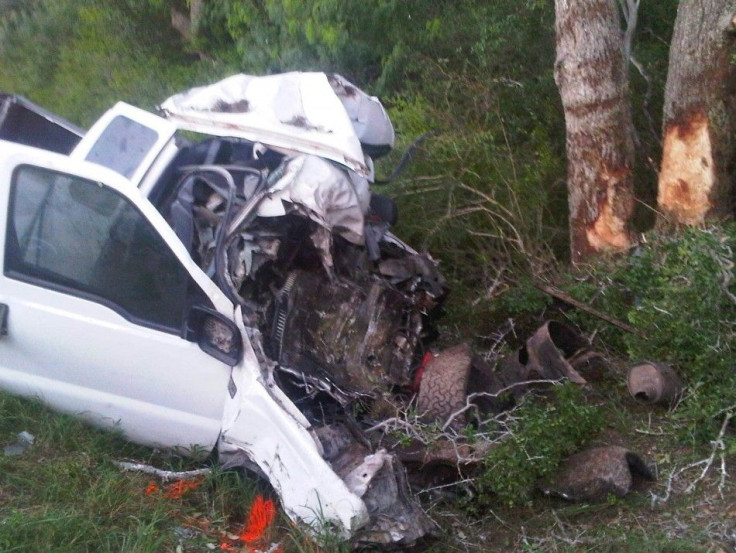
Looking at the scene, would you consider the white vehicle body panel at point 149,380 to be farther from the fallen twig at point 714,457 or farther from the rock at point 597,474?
the fallen twig at point 714,457

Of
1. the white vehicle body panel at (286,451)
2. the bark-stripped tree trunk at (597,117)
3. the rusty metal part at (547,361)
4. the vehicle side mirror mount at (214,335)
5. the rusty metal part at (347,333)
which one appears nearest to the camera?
the white vehicle body panel at (286,451)

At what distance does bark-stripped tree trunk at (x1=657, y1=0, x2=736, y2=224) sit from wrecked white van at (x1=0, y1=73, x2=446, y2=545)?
2.32m

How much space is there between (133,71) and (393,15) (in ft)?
12.7

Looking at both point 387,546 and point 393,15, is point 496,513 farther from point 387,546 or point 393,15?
point 393,15

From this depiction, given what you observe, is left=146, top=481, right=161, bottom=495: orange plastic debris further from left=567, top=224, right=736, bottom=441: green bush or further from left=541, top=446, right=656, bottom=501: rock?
left=567, top=224, right=736, bottom=441: green bush

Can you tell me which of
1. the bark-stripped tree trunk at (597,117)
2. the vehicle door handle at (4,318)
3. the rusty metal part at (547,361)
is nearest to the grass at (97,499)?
the vehicle door handle at (4,318)

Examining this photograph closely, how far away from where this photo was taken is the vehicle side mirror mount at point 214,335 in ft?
12.7

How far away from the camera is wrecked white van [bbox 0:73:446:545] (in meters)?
3.85

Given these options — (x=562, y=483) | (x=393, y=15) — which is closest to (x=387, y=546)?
(x=562, y=483)

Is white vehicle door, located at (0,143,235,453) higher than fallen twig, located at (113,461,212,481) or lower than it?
higher

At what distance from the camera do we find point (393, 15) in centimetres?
824

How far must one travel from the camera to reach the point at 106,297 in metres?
4.03

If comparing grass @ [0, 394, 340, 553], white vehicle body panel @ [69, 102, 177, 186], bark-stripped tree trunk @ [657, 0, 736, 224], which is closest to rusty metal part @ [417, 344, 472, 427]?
grass @ [0, 394, 340, 553]

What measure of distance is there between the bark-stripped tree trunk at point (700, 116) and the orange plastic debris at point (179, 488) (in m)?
3.60
